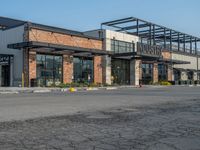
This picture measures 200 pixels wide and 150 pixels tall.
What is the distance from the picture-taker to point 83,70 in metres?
45.9

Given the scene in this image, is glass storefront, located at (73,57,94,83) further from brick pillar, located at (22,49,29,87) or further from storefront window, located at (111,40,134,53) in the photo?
brick pillar, located at (22,49,29,87)

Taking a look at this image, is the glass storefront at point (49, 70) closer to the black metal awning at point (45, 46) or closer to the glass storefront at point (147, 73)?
the black metal awning at point (45, 46)

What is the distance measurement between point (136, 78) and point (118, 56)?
6754mm

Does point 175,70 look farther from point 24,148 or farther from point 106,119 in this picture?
point 24,148

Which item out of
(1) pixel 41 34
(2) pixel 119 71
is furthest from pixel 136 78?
(1) pixel 41 34

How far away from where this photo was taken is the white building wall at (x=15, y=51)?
3928 centimetres

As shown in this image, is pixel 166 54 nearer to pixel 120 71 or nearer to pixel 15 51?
pixel 120 71

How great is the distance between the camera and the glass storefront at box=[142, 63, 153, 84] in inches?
2298

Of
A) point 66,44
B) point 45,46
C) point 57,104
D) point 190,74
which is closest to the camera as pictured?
point 57,104

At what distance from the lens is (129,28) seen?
205ft

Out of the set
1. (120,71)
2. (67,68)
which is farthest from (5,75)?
(120,71)

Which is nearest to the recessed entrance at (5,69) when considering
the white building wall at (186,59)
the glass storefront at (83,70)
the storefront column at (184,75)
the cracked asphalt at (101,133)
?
the glass storefront at (83,70)

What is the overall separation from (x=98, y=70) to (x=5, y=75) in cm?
1348

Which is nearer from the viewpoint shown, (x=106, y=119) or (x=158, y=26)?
(x=106, y=119)
